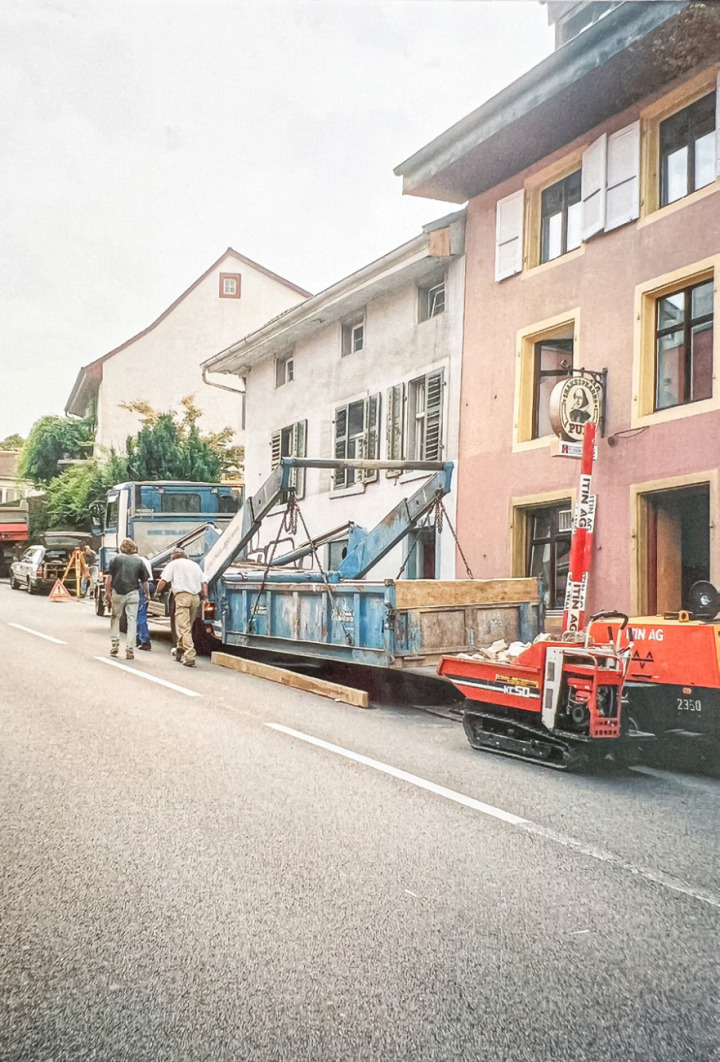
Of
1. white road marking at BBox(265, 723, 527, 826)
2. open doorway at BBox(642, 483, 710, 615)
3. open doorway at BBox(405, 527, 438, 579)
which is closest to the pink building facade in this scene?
open doorway at BBox(642, 483, 710, 615)


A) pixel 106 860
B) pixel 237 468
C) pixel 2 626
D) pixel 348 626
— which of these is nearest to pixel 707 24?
pixel 348 626

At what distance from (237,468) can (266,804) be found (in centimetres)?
3406

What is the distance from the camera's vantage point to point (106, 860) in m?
4.72

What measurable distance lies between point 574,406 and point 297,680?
5.29 m

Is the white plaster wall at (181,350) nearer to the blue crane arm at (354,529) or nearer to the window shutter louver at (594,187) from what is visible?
the window shutter louver at (594,187)

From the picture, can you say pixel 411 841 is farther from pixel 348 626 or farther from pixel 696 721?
pixel 348 626

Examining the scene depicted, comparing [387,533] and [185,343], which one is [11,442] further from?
[387,533]

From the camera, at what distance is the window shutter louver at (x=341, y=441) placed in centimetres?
2238

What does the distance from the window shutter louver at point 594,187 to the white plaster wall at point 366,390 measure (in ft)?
11.6

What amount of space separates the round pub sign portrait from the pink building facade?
18.9 inches

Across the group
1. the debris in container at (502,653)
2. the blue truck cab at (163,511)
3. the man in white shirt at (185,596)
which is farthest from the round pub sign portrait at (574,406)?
the blue truck cab at (163,511)

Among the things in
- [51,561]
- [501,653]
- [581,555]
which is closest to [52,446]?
[51,561]

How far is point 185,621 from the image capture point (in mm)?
14266

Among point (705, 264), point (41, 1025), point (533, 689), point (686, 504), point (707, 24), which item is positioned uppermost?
point (707, 24)
